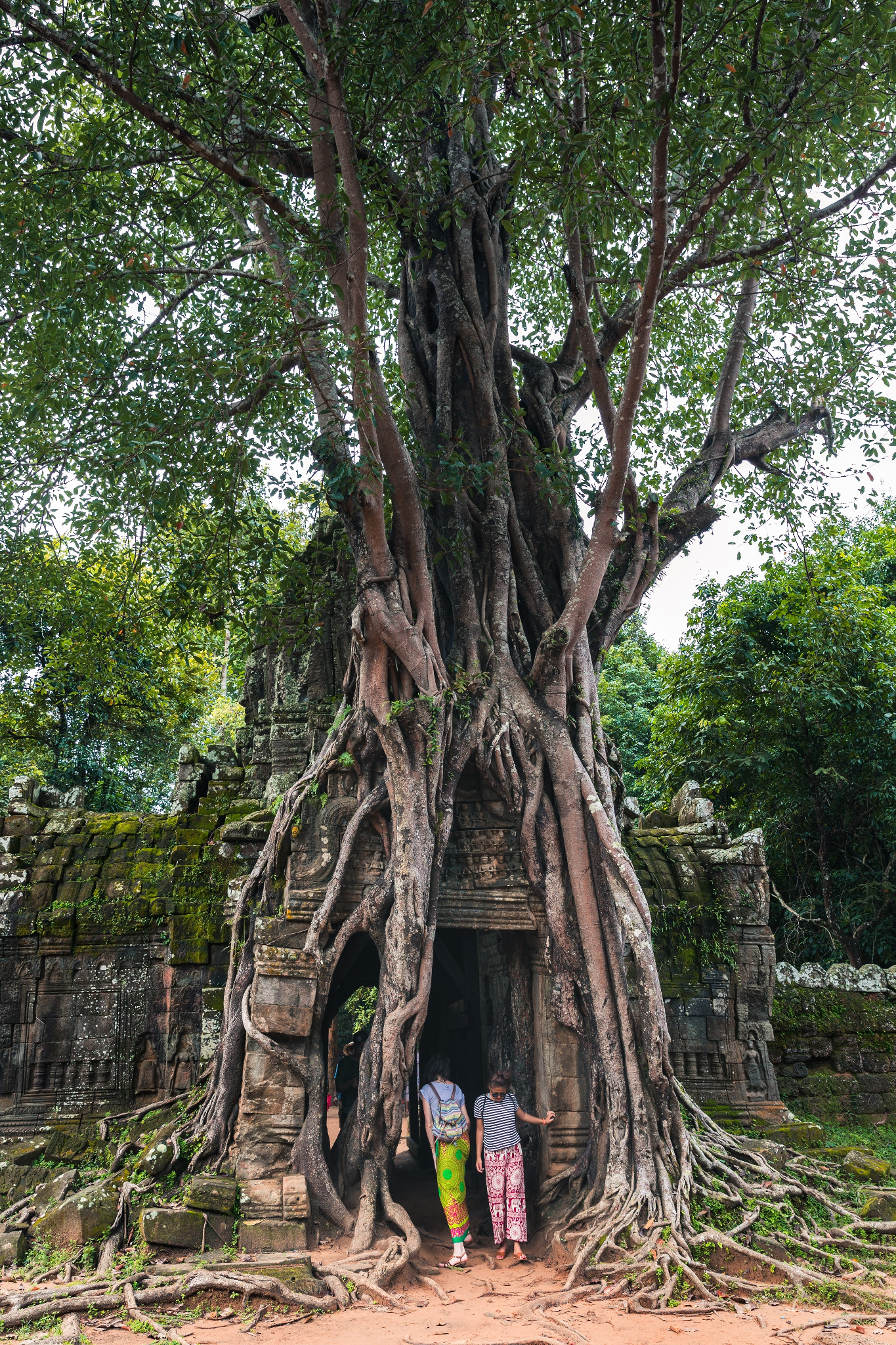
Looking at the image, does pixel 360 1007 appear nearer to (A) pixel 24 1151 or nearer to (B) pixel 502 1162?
A: (A) pixel 24 1151

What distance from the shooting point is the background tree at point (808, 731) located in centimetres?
948

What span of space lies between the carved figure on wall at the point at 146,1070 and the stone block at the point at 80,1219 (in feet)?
4.82

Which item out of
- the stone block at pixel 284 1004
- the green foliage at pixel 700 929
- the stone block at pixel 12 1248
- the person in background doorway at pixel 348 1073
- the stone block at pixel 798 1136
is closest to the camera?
the stone block at pixel 12 1248

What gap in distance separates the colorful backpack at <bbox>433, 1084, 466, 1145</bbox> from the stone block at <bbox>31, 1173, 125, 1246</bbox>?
1770mm

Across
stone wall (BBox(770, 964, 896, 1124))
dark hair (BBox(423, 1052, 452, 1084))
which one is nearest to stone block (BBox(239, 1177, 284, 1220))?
dark hair (BBox(423, 1052, 452, 1084))

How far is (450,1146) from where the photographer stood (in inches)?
206

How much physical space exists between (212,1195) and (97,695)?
8.50 meters

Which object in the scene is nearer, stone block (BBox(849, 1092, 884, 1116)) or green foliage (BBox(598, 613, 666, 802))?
stone block (BBox(849, 1092, 884, 1116))

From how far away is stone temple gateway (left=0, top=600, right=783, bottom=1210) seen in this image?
589 cm

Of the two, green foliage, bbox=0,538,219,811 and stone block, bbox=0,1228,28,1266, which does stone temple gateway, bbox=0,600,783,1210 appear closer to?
stone block, bbox=0,1228,28,1266

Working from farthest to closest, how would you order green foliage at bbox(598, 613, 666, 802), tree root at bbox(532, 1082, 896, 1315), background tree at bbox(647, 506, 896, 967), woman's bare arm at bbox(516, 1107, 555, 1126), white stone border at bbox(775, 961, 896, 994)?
1. green foliage at bbox(598, 613, 666, 802)
2. background tree at bbox(647, 506, 896, 967)
3. white stone border at bbox(775, 961, 896, 994)
4. woman's bare arm at bbox(516, 1107, 555, 1126)
5. tree root at bbox(532, 1082, 896, 1315)

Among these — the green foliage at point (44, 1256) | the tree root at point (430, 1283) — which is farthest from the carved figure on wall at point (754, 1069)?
the green foliage at point (44, 1256)

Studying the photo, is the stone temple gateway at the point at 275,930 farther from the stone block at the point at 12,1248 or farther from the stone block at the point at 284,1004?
the stone block at the point at 12,1248

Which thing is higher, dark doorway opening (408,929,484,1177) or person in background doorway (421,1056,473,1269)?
dark doorway opening (408,929,484,1177)
